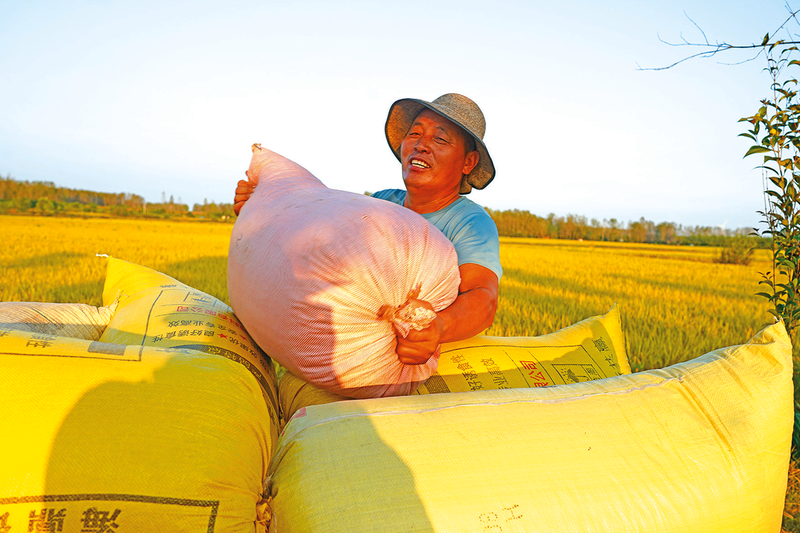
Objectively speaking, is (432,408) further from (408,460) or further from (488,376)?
(488,376)

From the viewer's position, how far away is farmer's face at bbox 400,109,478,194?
1829 mm

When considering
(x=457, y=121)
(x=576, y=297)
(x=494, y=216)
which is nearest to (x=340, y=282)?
(x=457, y=121)

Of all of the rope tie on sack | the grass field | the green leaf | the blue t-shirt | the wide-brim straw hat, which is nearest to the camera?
the rope tie on sack

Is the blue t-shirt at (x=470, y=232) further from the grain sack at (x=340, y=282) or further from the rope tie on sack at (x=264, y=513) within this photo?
the rope tie on sack at (x=264, y=513)

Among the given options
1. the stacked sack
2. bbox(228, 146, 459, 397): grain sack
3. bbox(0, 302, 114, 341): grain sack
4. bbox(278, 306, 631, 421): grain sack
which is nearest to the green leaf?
bbox(278, 306, 631, 421): grain sack

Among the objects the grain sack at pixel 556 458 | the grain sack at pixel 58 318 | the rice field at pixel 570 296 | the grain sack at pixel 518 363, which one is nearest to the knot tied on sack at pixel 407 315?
the grain sack at pixel 556 458

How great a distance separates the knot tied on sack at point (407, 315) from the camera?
3.64 ft

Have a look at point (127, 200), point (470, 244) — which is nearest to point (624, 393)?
point (470, 244)

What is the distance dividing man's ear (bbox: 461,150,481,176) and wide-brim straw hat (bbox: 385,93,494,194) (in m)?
0.02

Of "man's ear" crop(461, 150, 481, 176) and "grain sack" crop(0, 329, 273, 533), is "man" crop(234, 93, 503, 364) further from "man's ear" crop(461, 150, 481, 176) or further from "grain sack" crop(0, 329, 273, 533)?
"grain sack" crop(0, 329, 273, 533)

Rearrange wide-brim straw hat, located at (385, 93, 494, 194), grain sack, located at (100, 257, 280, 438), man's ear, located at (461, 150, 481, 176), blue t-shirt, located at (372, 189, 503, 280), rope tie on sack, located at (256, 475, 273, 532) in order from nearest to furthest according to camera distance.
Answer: rope tie on sack, located at (256, 475, 273, 532) < grain sack, located at (100, 257, 280, 438) < blue t-shirt, located at (372, 189, 503, 280) < wide-brim straw hat, located at (385, 93, 494, 194) < man's ear, located at (461, 150, 481, 176)

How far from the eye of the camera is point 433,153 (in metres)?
1.84

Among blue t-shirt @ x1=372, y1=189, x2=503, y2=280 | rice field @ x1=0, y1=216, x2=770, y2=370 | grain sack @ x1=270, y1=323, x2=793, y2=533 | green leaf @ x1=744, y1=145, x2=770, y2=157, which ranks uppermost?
green leaf @ x1=744, y1=145, x2=770, y2=157

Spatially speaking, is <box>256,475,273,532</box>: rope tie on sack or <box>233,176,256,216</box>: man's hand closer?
<box>256,475,273,532</box>: rope tie on sack
